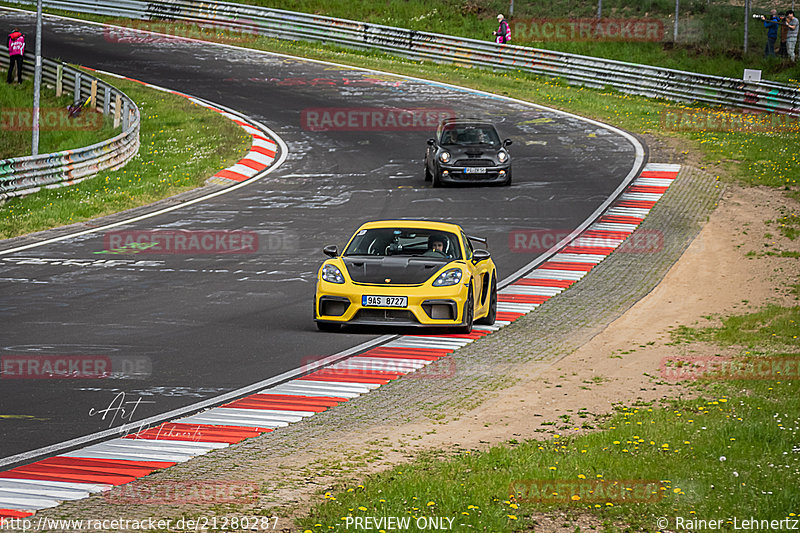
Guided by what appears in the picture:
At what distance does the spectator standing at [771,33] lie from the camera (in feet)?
134

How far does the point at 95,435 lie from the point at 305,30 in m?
41.7

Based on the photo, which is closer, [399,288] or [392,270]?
[399,288]

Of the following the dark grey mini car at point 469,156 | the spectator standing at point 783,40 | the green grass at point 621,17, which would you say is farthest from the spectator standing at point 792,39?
the dark grey mini car at point 469,156

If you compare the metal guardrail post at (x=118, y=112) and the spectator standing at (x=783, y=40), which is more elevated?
the spectator standing at (x=783, y=40)

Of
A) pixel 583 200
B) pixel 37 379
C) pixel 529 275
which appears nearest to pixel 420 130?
pixel 583 200

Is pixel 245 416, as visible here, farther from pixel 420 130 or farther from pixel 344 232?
pixel 420 130

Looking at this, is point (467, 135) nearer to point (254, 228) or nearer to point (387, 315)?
point (254, 228)

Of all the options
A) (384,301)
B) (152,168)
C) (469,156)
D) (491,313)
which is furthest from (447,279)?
(152,168)

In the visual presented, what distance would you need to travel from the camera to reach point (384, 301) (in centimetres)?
1405

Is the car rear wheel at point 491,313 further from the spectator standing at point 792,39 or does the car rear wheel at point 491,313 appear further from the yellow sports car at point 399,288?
the spectator standing at point 792,39

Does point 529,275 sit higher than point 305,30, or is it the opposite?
point 305,30

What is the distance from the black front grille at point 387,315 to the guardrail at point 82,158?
1398cm

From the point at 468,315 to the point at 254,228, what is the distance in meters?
9.87

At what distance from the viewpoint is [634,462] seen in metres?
8.86
